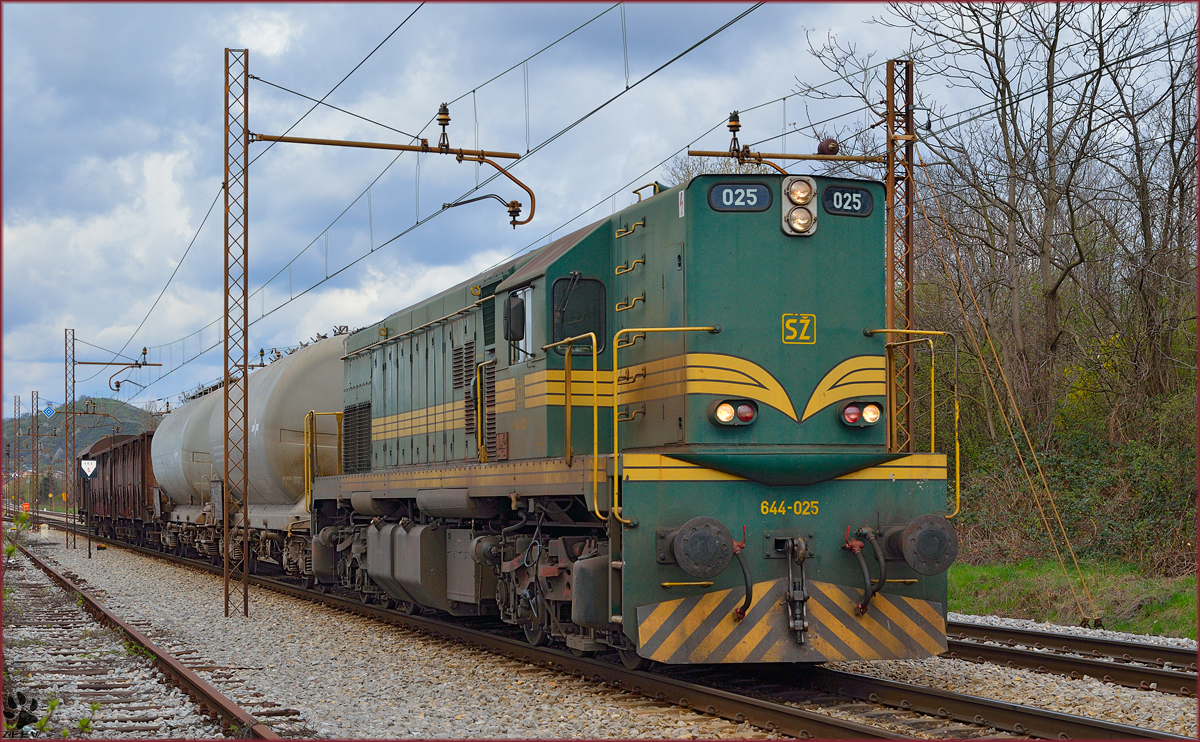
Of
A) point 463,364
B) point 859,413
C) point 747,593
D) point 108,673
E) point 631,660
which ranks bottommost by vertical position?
point 108,673

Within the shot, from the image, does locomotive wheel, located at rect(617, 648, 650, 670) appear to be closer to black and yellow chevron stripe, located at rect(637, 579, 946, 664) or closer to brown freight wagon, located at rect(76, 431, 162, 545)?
black and yellow chevron stripe, located at rect(637, 579, 946, 664)

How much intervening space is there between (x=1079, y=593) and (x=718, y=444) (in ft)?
24.6

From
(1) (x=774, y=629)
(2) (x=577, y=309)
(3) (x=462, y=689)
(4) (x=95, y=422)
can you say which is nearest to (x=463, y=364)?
(2) (x=577, y=309)

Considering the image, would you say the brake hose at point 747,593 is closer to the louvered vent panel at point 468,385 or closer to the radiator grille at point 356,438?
the louvered vent panel at point 468,385

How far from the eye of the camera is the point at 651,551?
7.27 metres

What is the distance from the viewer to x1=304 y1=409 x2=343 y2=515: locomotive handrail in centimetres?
1561

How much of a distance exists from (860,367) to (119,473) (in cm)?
3088

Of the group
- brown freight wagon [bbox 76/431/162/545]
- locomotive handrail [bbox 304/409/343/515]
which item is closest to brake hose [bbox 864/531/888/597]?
locomotive handrail [bbox 304/409/343/515]

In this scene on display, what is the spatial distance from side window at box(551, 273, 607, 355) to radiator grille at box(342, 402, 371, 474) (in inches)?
261

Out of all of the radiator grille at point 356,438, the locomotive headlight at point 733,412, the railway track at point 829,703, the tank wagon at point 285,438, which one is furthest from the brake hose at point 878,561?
the tank wagon at point 285,438

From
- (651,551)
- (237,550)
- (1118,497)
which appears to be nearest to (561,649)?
(651,551)

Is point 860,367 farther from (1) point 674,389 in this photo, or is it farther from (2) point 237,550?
(2) point 237,550

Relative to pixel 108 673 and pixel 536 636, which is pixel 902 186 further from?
pixel 108 673

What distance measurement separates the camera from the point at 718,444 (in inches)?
300
